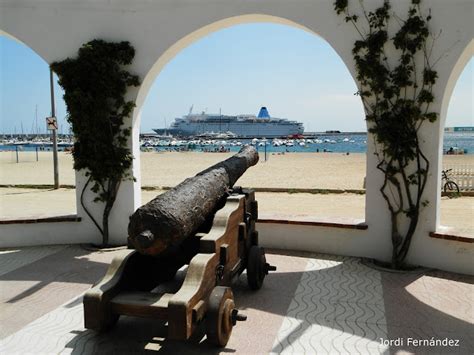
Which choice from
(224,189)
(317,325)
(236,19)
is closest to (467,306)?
(317,325)

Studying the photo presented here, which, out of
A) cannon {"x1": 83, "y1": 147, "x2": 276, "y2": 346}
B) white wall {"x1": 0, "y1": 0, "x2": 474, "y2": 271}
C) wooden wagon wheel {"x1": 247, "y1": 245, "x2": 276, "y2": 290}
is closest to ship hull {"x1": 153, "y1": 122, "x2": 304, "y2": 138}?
white wall {"x1": 0, "y1": 0, "x2": 474, "y2": 271}

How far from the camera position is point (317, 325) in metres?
3.88

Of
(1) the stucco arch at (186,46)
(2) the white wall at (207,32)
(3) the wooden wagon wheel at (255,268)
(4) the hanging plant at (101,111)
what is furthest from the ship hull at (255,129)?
(3) the wooden wagon wheel at (255,268)

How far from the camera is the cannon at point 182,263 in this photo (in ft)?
10.5

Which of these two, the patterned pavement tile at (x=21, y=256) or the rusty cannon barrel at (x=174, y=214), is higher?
the rusty cannon barrel at (x=174, y=214)

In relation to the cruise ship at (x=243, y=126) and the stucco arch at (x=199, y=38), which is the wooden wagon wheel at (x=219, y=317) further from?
the cruise ship at (x=243, y=126)

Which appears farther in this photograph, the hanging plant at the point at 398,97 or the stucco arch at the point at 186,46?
the stucco arch at the point at 186,46

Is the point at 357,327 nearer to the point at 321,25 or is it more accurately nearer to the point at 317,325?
the point at 317,325

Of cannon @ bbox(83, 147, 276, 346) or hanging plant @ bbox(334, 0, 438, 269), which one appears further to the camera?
hanging plant @ bbox(334, 0, 438, 269)

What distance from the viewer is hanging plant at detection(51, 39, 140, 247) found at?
20.4 ft

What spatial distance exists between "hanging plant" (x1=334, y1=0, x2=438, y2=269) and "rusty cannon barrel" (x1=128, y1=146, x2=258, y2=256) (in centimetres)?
234

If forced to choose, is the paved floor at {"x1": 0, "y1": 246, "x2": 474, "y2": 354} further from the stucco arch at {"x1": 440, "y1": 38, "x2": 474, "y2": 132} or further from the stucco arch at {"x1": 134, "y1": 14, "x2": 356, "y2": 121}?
the stucco arch at {"x1": 134, "y1": 14, "x2": 356, "y2": 121}

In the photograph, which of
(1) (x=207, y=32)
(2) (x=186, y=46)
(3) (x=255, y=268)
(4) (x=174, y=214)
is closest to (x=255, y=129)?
(2) (x=186, y=46)

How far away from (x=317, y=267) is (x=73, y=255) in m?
3.39
